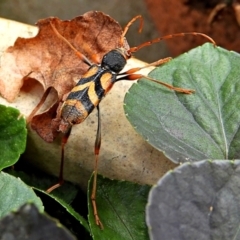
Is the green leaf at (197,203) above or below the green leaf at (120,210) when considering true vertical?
above

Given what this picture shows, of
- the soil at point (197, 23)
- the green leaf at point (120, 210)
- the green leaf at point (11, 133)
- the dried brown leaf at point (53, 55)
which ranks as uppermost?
the dried brown leaf at point (53, 55)

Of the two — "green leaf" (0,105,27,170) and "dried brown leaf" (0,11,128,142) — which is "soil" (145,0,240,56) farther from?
"green leaf" (0,105,27,170)

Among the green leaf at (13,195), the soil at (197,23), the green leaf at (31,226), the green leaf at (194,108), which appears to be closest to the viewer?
the green leaf at (31,226)

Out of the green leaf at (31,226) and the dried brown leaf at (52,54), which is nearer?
the green leaf at (31,226)

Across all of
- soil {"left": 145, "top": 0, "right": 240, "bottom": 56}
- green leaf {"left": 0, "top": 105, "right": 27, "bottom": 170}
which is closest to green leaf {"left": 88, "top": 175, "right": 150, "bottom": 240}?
green leaf {"left": 0, "top": 105, "right": 27, "bottom": 170}

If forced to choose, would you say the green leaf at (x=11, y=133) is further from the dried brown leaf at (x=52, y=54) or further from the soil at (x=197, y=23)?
the soil at (x=197, y=23)

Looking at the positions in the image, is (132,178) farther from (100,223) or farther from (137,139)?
(100,223)

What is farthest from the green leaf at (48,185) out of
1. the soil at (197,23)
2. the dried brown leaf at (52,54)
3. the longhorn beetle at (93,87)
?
the soil at (197,23)
